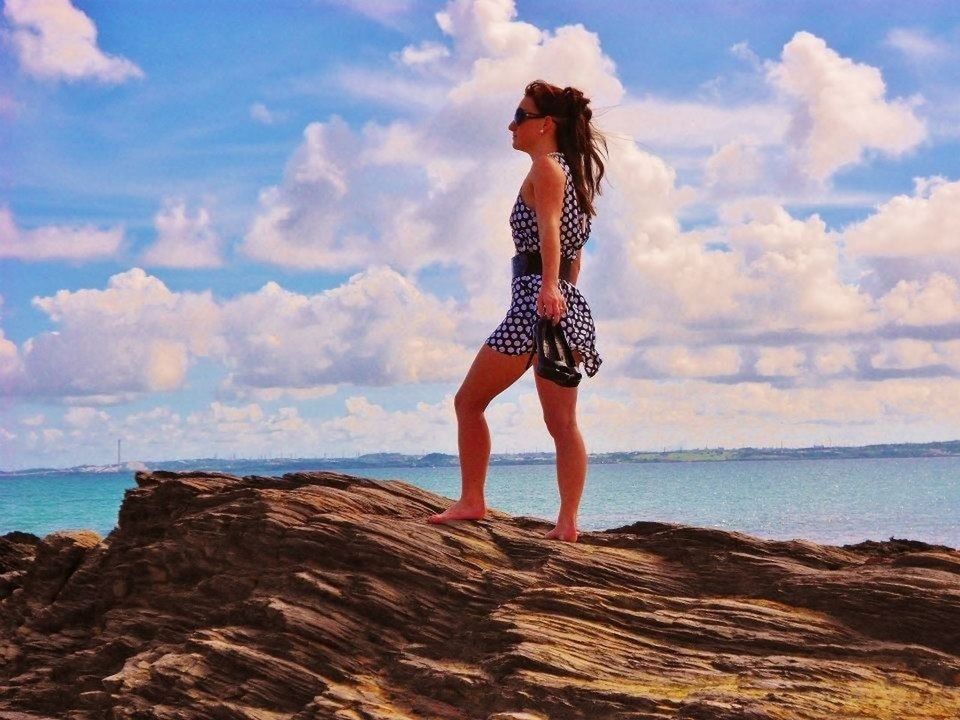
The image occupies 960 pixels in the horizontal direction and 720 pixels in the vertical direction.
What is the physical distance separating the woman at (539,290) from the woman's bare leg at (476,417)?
10mm

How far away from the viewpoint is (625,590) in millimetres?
10195

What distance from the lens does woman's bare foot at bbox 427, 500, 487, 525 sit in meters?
11.3

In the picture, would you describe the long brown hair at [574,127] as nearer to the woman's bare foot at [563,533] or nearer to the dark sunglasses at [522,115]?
the dark sunglasses at [522,115]

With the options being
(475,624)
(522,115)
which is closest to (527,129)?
(522,115)

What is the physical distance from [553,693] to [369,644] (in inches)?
73.9

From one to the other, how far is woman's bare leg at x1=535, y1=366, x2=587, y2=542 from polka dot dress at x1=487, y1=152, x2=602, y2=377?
1.27 feet

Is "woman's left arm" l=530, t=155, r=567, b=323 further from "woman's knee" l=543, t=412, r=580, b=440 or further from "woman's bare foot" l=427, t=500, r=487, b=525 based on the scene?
"woman's bare foot" l=427, t=500, r=487, b=525

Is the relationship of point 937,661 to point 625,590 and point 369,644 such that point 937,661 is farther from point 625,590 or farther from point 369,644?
point 369,644

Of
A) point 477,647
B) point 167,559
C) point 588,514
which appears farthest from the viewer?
point 588,514

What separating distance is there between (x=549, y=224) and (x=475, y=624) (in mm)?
3893

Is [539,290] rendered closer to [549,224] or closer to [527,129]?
[549,224]

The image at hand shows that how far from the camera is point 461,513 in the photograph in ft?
37.4

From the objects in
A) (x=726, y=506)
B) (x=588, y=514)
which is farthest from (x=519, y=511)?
(x=726, y=506)

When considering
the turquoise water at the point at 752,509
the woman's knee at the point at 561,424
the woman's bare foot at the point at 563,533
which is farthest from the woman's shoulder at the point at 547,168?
the turquoise water at the point at 752,509
